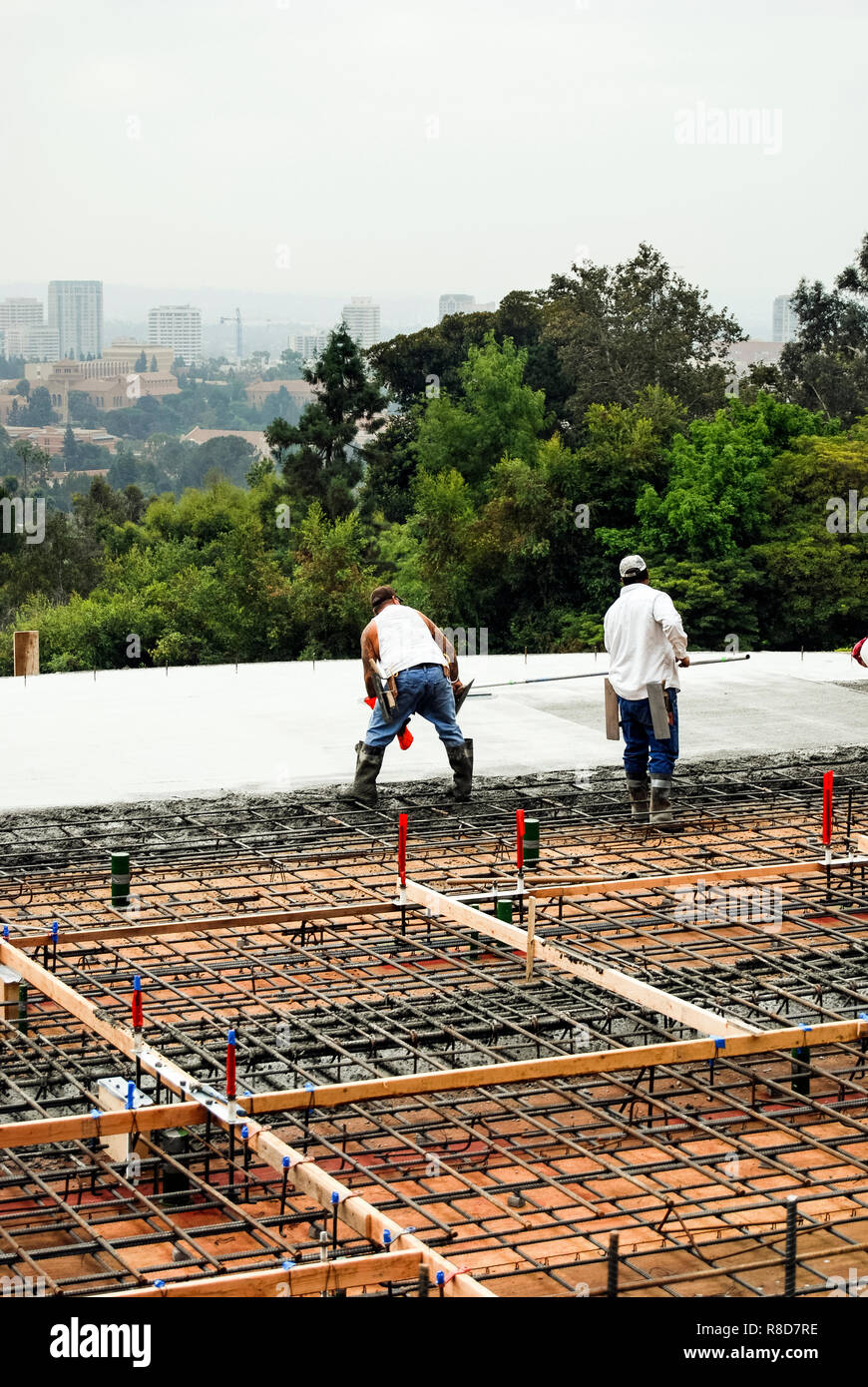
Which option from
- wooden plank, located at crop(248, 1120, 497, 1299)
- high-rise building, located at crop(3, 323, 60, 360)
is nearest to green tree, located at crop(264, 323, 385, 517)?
wooden plank, located at crop(248, 1120, 497, 1299)

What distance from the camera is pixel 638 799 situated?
30.8 ft

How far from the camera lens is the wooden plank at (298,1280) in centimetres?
393

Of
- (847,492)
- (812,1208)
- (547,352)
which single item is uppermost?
(547,352)

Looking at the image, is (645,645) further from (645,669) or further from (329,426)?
(329,426)

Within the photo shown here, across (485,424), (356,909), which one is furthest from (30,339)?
(356,909)

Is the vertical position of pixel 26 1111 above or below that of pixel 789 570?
below

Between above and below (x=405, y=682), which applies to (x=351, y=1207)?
below

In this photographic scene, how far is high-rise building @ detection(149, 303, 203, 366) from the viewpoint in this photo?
186 meters

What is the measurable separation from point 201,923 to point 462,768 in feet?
9.34

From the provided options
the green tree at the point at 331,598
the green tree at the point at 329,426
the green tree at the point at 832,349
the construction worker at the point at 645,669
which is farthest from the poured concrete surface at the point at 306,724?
the green tree at the point at 329,426

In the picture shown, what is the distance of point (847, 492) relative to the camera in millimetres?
29906
